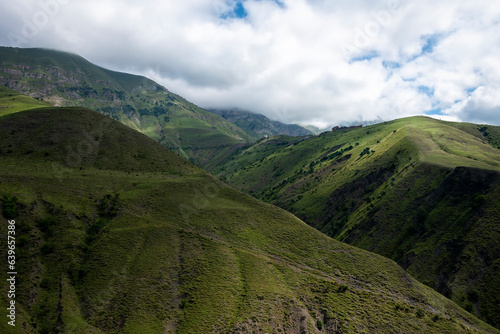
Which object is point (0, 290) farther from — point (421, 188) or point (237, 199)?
point (421, 188)

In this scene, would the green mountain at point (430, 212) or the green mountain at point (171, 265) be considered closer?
the green mountain at point (171, 265)

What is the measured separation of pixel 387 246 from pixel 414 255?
46.7 ft

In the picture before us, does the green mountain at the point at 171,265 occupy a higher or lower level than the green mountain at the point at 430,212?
lower

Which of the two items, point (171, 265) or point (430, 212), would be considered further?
point (430, 212)

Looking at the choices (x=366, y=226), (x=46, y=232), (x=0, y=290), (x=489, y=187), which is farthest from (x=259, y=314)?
(x=489, y=187)

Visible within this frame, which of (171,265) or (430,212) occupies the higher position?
(430,212)

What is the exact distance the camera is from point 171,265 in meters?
61.9

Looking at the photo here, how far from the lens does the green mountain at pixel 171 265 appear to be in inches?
1938

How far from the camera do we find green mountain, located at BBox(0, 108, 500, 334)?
4922cm

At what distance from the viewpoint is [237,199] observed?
101 metres

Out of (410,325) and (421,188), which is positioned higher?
A: (421,188)

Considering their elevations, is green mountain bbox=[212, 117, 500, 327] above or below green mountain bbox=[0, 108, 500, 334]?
above

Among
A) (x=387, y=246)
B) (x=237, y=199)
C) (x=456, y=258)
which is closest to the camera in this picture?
(x=456, y=258)

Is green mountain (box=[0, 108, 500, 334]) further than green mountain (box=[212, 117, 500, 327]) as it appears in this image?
No
